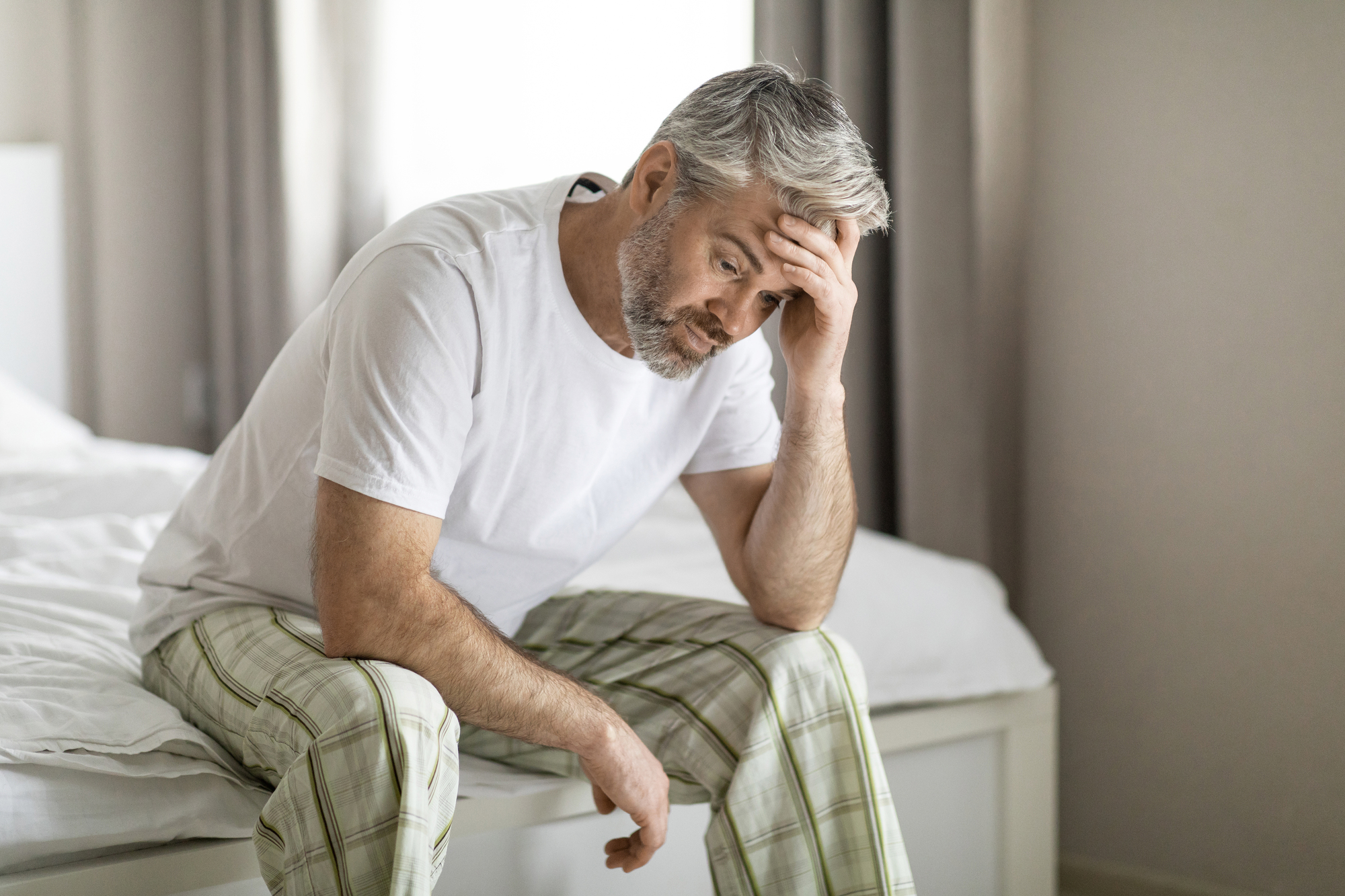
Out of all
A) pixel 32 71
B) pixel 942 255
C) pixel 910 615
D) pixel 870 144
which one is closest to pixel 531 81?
pixel 870 144

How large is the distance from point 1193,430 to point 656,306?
1.06 meters

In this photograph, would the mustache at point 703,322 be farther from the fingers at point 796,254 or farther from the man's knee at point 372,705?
the man's knee at point 372,705

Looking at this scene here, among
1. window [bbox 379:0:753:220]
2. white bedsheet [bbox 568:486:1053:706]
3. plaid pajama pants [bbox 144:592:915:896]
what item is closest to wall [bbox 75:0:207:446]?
window [bbox 379:0:753:220]

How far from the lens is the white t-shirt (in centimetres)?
97

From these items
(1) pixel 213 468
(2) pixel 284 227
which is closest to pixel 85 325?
(2) pixel 284 227

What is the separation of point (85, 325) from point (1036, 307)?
2.95 m

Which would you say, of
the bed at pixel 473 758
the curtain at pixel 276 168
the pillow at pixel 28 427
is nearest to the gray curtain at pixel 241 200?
the curtain at pixel 276 168

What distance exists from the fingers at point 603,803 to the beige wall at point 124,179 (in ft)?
9.70

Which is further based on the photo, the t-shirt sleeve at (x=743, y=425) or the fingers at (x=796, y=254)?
the t-shirt sleeve at (x=743, y=425)

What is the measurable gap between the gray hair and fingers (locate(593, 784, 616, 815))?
56 centimetres

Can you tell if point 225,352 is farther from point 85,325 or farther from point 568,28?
point 568,28

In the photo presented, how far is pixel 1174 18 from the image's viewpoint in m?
1.75

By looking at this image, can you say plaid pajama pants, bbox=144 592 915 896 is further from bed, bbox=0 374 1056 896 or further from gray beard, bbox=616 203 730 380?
gray beard, bbox=616 203 730 380

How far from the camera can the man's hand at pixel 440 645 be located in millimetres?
933
